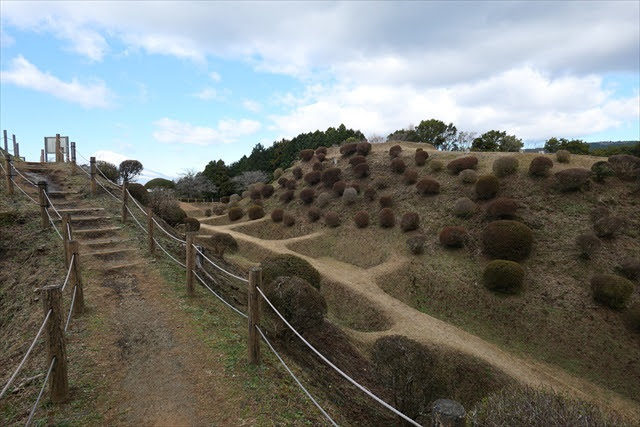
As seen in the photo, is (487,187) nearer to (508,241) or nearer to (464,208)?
(464,208)

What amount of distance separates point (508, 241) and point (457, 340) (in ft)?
19.3

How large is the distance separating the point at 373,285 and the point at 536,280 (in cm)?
667

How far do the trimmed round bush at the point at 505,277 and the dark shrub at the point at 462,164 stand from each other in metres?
9.81

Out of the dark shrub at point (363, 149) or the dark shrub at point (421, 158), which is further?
the dark shrub at point (363, 149)

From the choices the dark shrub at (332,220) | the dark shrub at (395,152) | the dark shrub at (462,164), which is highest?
the dark shrub at (395,152)

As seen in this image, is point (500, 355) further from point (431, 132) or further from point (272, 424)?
point (431, 132)

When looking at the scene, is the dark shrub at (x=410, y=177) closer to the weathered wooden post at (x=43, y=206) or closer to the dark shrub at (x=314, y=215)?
the dark shrub at (x=314, y=215)

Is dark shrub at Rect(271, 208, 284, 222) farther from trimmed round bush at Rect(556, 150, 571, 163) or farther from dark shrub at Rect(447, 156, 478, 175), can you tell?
trimmed round bush at Rect(556, 150, 571, 163)

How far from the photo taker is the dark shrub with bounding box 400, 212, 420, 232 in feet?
62.3

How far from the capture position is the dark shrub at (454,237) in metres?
16.3

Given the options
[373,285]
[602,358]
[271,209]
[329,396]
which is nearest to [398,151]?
[271,209]

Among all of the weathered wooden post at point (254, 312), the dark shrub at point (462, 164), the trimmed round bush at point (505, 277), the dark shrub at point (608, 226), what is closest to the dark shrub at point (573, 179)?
the dark shrub at point (608, 226)

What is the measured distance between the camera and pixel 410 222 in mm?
18953

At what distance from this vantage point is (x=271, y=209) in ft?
94.3
